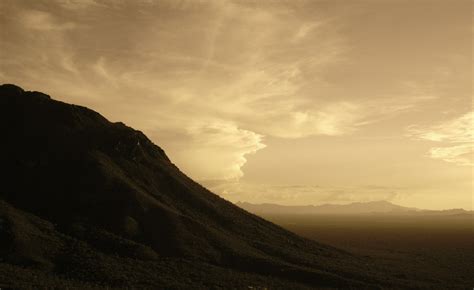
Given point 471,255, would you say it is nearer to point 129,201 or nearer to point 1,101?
point 129,201

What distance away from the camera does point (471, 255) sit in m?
90.9

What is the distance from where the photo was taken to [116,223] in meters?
63.2

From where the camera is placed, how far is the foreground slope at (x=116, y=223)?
4984 cm

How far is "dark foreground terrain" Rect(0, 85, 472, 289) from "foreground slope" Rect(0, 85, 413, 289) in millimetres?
168

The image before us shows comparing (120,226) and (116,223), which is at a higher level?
(116,223)

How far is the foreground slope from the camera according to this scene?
164 feet

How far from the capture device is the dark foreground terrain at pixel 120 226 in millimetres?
49500

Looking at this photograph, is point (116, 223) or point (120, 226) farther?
point (116, 223)

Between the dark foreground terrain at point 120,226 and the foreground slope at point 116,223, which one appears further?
the foreground slope at point 116,223

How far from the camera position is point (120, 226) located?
62.7 metres

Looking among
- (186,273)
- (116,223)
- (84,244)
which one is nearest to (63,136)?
(116,223)

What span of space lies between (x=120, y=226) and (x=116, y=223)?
92 cm

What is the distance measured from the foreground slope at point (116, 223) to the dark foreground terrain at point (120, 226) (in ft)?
0.55

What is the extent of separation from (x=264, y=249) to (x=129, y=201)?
73.0 ft
